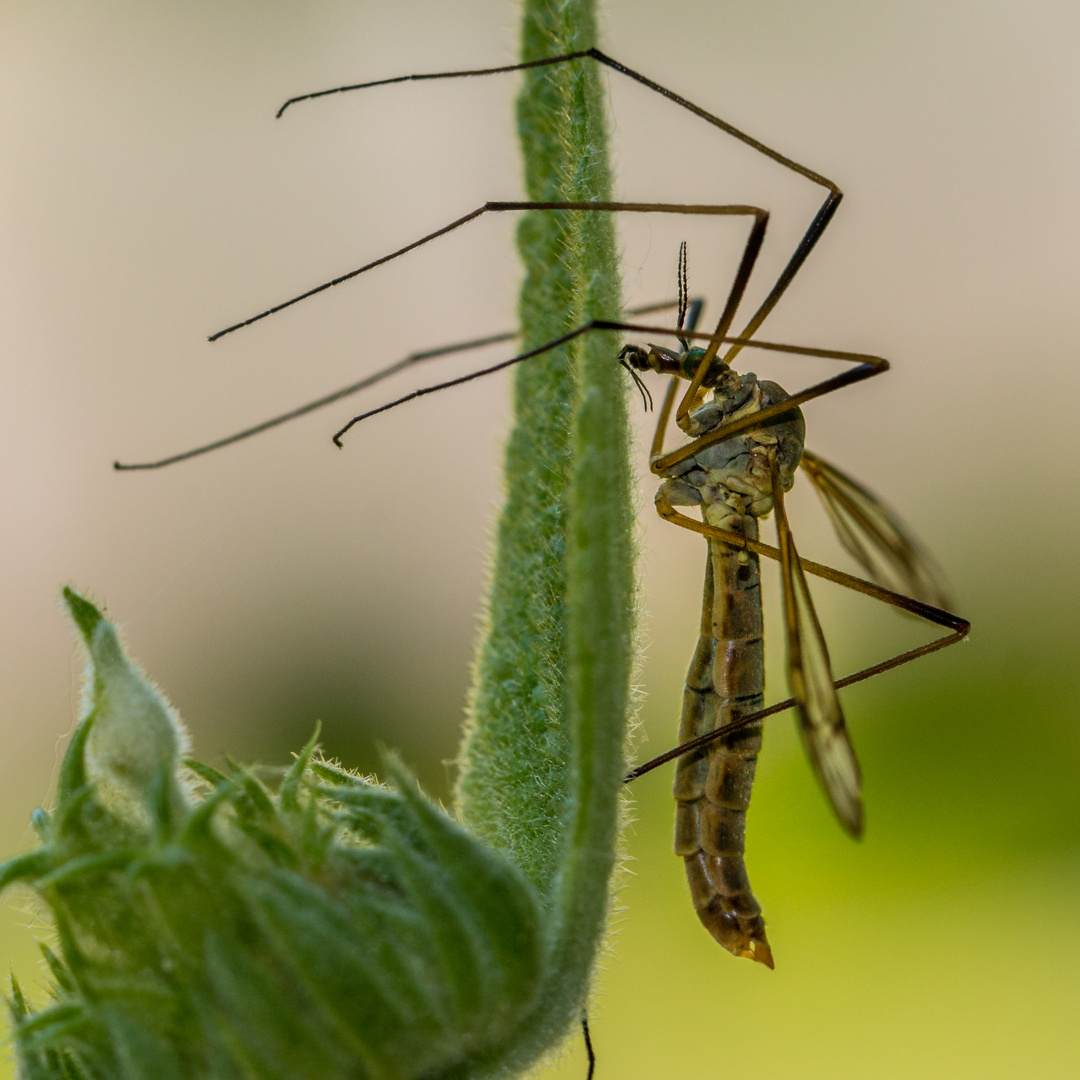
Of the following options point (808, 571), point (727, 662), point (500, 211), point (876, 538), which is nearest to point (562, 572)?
point (500, 211)

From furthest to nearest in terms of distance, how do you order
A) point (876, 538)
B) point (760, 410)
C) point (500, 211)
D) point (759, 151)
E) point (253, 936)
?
1. point (876, 538)
2. point (760, 410)
3. point (759, 151)
4. point (500, 211)
5. point (253, 936)

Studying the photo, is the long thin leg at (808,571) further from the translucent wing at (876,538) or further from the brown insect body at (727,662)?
the translucent wing at (876,538)

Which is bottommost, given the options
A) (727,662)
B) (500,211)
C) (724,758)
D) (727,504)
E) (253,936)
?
(724,758)

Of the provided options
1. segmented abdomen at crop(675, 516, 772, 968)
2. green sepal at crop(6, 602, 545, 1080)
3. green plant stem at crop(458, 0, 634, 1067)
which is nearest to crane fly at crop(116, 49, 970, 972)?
segmented abdomen at crop(675, 516, 772, 968)

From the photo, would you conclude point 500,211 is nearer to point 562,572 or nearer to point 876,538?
point 562,572

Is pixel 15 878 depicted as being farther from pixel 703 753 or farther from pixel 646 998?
pixel 646 998

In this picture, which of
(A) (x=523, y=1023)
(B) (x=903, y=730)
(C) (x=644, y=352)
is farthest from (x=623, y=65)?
(B) (x=903, y=730)

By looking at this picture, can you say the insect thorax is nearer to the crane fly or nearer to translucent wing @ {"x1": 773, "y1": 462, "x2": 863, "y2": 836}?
the crane fly
